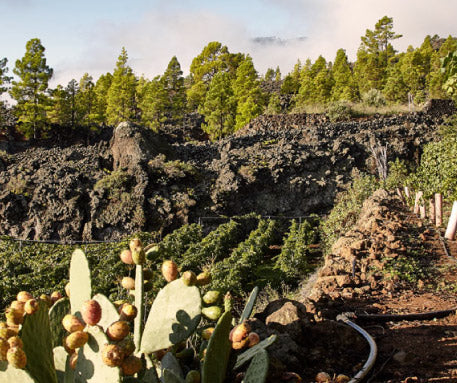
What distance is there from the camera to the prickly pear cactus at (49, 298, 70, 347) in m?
1.66

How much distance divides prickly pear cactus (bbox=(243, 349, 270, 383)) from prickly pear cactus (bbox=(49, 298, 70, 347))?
2.60 feet

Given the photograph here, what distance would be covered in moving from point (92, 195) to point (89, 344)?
13.0m

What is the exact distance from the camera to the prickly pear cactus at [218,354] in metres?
1.40

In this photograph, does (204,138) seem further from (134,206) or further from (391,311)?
(391,311)

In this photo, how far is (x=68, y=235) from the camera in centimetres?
1306

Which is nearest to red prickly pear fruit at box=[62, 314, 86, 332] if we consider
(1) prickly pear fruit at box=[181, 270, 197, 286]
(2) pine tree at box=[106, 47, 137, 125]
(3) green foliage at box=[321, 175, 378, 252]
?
(1) prickly pear fruit at box=[181, 270, 197, 286]

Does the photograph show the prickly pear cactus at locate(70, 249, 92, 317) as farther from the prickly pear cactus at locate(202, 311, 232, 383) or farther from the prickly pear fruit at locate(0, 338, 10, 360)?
the prickly pear cactus at locate(202, 311, 232, 383)

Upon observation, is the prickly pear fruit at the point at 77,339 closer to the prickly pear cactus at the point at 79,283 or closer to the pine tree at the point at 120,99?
the prickly pear cactus at the point at 79,283

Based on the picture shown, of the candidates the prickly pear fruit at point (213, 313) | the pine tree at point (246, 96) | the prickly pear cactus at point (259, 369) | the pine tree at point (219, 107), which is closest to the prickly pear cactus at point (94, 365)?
the prickly pear fruit at point (213, 313)

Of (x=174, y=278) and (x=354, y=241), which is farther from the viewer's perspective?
(x=354, y=241)

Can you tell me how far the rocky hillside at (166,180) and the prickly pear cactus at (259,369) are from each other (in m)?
11.9

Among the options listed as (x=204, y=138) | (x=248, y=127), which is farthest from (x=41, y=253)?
(x=204, y=138)

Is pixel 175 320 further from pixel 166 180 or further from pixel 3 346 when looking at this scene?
pixel 166 180

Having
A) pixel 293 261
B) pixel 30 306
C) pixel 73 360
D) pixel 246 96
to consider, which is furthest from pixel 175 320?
pixel 246 96
